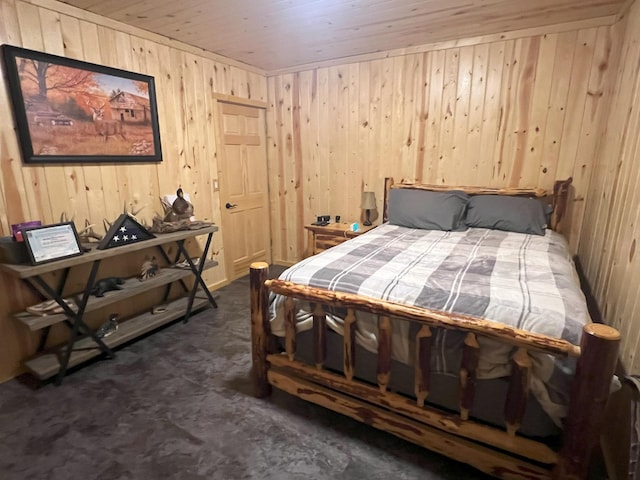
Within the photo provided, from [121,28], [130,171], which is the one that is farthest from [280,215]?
[121,28]

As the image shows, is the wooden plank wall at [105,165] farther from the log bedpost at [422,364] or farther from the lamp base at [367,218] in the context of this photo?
the log bedpost at [422,364]

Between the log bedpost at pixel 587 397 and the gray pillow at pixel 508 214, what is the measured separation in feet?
5.86

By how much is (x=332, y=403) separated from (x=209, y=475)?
629mm

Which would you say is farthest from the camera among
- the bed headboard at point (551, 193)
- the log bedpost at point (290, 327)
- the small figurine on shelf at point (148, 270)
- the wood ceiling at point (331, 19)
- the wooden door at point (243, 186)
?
the wooden door at point (243, 186)

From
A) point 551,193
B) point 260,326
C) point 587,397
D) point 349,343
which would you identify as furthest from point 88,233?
point 551,193

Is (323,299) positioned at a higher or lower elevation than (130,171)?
lower

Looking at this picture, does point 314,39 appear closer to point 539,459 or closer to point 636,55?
point 636,55

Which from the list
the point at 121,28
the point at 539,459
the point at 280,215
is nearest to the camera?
the point at 539,459

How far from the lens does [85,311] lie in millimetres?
2201

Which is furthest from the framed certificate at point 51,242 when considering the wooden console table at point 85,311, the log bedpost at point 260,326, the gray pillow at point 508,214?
the gray pillow at point 508,214

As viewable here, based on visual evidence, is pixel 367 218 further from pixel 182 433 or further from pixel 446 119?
pixel 182 433

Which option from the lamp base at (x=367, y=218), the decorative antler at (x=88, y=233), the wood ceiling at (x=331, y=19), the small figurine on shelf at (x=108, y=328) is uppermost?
the wood ceiling at (x=331, y=19)

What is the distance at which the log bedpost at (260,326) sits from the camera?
1.83 metres

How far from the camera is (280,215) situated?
4.36 meters
